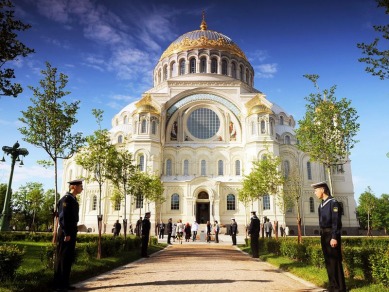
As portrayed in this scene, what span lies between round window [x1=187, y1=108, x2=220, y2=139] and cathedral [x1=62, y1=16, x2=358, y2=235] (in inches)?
5.3

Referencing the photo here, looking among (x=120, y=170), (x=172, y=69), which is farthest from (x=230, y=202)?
(x=172, y=69)

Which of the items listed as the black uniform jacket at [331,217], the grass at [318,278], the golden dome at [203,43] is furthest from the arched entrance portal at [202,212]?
the black uniform jacket at [331,217]

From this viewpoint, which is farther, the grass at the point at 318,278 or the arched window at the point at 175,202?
the arched window at the point at 175,202

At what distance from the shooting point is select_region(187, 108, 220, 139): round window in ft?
148

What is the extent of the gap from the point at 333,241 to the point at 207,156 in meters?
36.3

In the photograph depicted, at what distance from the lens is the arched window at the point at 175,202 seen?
131 ft

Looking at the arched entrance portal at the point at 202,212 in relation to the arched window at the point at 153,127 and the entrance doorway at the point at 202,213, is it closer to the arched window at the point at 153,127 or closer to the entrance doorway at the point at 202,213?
the entrance doorway at the point at 202,213

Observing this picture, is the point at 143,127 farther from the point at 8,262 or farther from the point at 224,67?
the point at 8,262

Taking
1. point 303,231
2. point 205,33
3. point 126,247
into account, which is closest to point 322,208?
point 126,247

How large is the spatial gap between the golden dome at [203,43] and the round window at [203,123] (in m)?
13.4

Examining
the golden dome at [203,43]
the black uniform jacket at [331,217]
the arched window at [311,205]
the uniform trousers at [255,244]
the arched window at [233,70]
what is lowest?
the uniform trousers at [255,244]

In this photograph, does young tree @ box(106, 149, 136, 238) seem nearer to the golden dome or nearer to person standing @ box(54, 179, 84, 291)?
person standing @ box(54, 179, 84, 291)

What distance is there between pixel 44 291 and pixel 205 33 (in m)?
55.5

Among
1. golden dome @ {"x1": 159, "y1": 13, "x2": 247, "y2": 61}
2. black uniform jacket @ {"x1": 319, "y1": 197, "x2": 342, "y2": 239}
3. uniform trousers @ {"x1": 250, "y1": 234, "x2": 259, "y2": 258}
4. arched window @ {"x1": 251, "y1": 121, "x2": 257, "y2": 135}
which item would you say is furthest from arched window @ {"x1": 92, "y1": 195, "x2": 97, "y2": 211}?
black uniform jacket @ {"x1": 319, "y1": 197, "x2": 342, "y2": 239}
